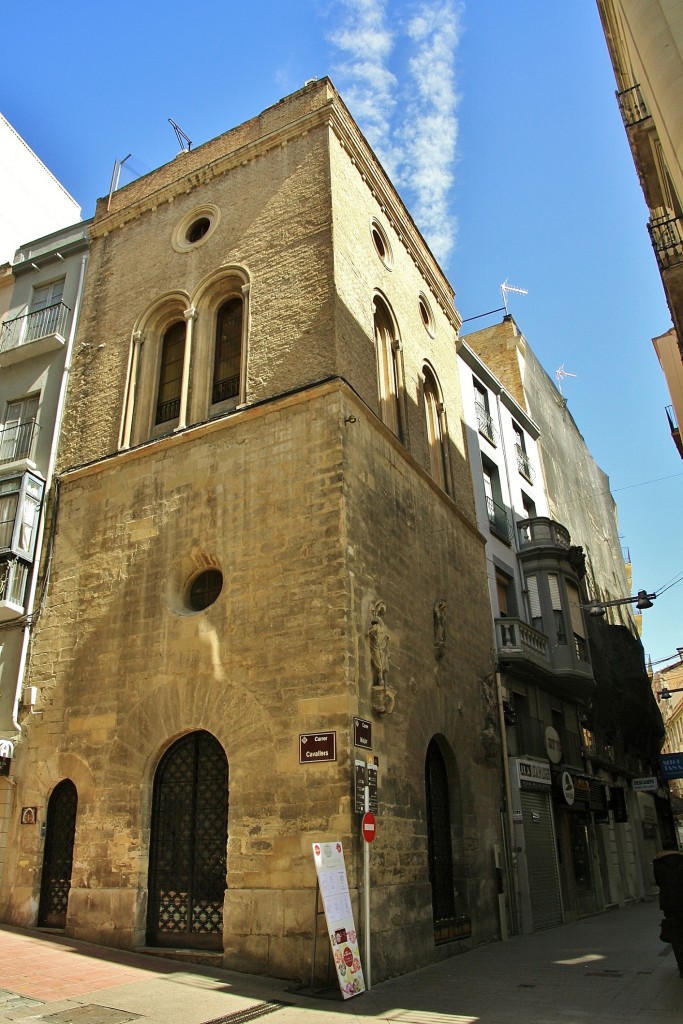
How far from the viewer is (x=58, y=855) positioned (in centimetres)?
1128

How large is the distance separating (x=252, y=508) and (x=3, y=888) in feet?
22.8

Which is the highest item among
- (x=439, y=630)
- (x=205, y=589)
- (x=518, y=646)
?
(x=518, y=646)

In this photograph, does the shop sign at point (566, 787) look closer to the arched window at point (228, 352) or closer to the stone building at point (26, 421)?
the arched window at point (228, 352)

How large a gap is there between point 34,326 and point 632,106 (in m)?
13.3

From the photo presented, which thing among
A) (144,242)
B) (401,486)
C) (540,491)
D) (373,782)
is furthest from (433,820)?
(540,491)

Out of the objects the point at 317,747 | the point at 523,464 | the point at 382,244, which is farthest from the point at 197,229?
the point at 523,464

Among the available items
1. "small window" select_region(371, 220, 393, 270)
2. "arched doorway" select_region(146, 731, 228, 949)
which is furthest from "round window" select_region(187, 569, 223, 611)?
"small window" select_region(371, 220, 393, 270)

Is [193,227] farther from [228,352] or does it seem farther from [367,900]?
[367,900]

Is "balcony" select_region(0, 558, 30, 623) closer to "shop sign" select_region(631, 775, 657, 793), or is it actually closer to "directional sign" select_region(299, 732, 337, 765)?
"directional sign" select_region(299, 732, 337, 765)

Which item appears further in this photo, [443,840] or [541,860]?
[541,860]

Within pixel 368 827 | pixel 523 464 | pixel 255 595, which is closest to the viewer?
pixel 368 827

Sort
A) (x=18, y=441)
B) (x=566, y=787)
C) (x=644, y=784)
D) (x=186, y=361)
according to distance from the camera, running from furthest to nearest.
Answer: (x=644, y=784), (x=566, y=787), (x=18, y=441), (x=186, y=361)

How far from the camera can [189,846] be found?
33.4 ft

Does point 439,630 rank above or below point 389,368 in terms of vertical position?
below
